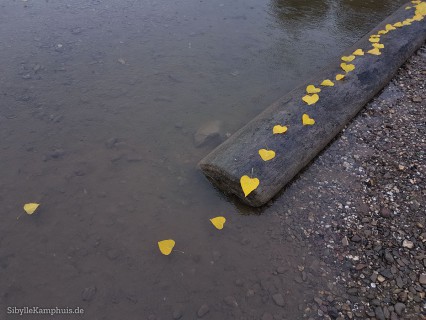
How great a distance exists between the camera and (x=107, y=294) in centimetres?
287

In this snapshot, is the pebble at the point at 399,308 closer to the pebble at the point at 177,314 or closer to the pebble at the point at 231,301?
the pebble at the point at 231,301

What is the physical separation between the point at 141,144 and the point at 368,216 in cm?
263

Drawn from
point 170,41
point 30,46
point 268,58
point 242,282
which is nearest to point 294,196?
point 242,282

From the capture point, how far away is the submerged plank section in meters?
3.46

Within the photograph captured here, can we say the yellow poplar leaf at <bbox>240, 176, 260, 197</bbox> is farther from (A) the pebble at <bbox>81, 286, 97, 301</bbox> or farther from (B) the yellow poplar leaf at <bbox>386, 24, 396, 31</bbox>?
(B) the yellow poplar leaf at <bbox>386, 24, 396, 31</bbox>

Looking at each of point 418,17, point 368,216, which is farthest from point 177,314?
point 418,17

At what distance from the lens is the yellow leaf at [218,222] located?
3316 mm

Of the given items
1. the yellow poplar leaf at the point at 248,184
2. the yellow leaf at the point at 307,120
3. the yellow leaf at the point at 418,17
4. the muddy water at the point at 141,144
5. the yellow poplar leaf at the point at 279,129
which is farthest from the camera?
the yellow leaf at the point at 418,17

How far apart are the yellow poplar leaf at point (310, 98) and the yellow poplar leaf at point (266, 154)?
0.96 metres

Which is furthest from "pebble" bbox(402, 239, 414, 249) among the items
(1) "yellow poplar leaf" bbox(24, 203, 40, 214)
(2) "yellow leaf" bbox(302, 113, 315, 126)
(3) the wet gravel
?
(1) "yellow poplar leaf" bbox(24, 203, 40, 214)

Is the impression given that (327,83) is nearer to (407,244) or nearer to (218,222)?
(407,244)

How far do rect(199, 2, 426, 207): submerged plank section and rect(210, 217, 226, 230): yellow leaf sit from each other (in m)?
0.32

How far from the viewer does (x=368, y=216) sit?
3408mm

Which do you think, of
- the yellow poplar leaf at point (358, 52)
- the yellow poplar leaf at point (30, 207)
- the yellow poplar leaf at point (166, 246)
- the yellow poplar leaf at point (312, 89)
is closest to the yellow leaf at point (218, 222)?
the yellow poplar leaf at point (166, 246)
